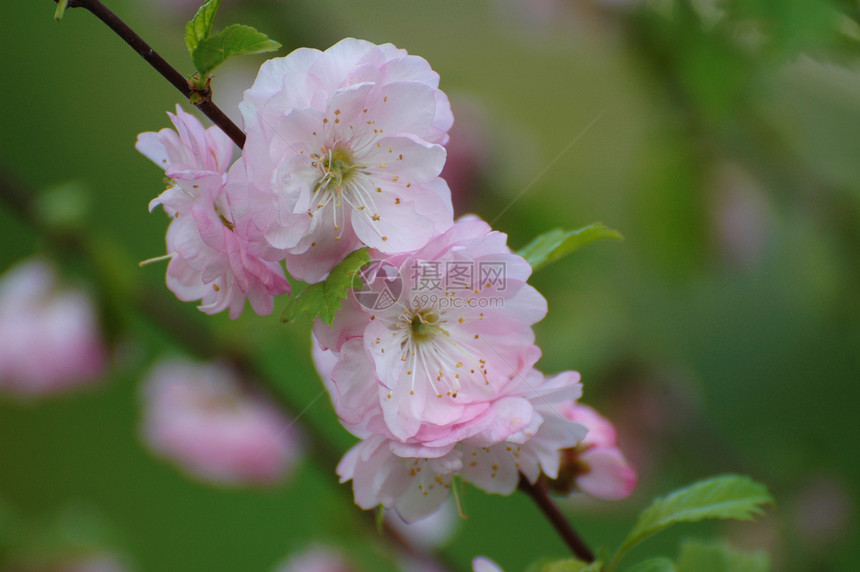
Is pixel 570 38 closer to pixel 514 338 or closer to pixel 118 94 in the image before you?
pixel 514 338

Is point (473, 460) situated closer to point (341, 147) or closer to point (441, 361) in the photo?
point (441, 361)

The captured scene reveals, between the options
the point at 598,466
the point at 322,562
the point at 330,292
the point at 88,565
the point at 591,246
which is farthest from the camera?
the point at 591,246

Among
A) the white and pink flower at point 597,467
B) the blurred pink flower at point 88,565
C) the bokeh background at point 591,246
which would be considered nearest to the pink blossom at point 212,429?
the bokeh background at point 591,246

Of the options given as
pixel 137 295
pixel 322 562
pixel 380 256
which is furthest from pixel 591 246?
pixel 380 256

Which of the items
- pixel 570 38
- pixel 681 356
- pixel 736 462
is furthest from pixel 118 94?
pixel 736 462

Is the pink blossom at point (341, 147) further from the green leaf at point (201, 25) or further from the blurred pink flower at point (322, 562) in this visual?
the blurred pink flower at point (322, 562)

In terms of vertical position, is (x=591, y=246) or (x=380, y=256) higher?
(x=380, y=256)

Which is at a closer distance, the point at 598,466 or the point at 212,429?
the point at 598,466
